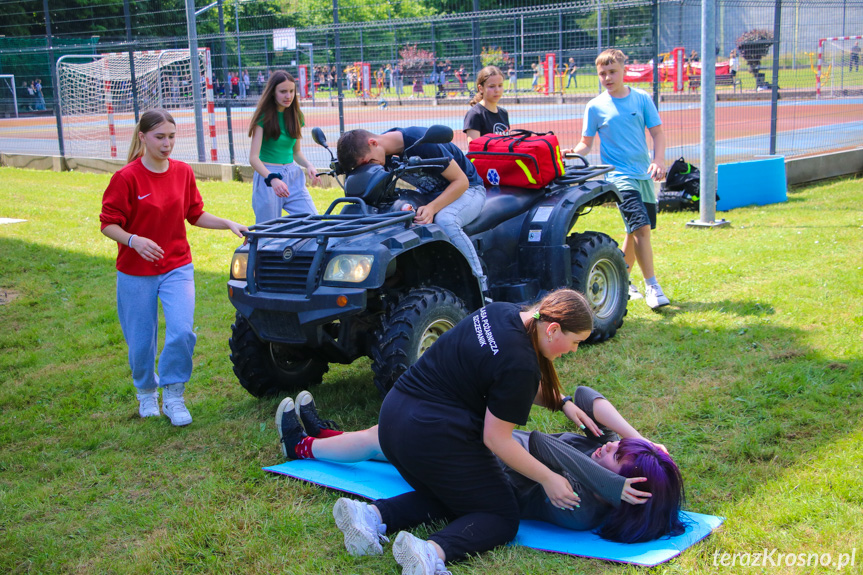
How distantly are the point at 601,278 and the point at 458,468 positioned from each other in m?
3.27

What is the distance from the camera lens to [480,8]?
550 inches

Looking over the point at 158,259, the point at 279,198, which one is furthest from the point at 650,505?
the point at 279,198

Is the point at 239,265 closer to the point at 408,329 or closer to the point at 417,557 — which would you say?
the point at 408,329

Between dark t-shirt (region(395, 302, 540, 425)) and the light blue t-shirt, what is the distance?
3768 mm

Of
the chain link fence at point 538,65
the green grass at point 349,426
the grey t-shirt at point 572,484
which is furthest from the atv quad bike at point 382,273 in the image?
the chain link fence at point 538,65

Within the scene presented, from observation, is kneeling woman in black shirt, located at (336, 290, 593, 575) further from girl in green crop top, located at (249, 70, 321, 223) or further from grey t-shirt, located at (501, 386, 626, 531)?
girl in green crop top, located at (249, 70, 321, 223)

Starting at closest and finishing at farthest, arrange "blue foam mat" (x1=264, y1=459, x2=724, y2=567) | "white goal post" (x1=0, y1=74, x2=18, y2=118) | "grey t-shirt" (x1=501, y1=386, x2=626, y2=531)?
"blue foam mat" (x1=264, y1=459, x2=724, y2=567), "grey t-shirt" (x1=501, y1=386, x2=626, y2=531), "white goal post" (x1=0, y1=74, x2=18, y2=118)

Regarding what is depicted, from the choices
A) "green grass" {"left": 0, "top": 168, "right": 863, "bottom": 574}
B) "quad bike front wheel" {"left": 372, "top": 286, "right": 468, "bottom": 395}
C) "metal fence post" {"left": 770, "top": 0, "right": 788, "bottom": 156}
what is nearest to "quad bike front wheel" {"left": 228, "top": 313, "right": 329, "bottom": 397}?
"green grass" {"left": 0, "top": 168, "right": 863, "bottom": 574}

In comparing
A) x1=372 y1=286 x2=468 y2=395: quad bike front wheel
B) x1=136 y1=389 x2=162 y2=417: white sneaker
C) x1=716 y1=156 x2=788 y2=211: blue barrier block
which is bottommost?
x1=136 y1=389 x2=162 y2=417: white sneaker

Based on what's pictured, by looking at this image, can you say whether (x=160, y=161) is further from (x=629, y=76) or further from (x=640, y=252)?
(x=629, y=76)

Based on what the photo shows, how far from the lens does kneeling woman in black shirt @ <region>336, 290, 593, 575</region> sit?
3105 mm

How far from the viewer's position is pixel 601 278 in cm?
621

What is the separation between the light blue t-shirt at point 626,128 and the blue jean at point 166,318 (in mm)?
3655

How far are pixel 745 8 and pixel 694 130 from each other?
2794mm
